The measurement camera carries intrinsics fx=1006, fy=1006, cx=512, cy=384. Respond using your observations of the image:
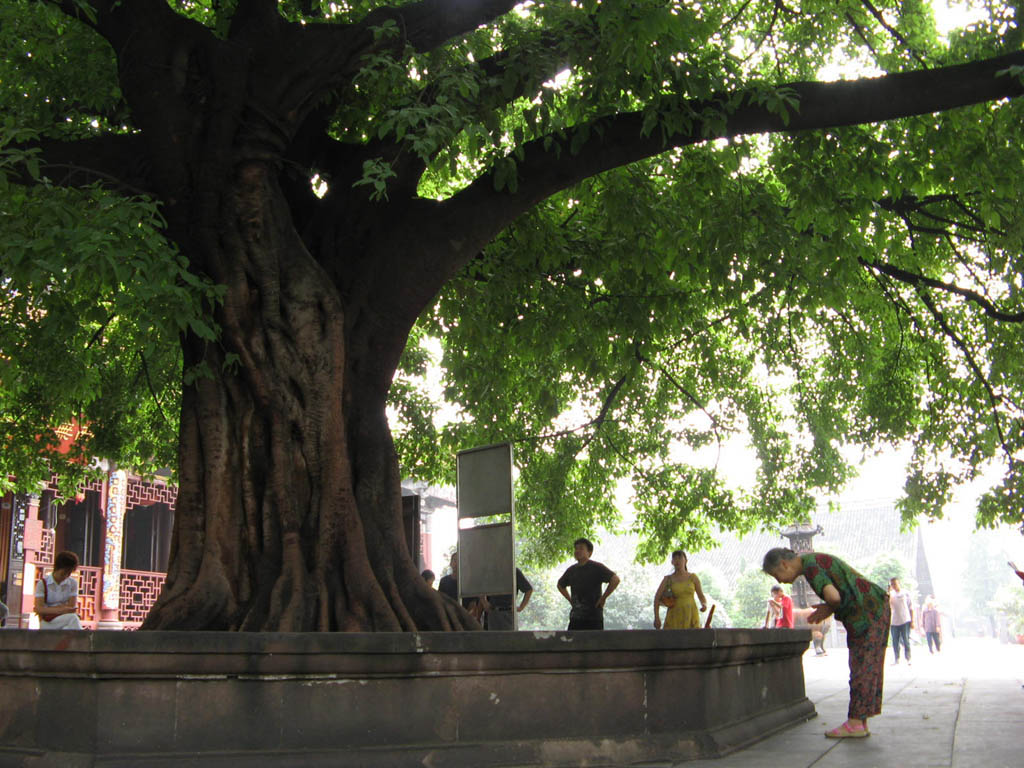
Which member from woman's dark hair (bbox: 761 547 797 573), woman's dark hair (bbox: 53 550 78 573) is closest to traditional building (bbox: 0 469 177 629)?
woman's dark hair (bbox: 53 550 78 573)

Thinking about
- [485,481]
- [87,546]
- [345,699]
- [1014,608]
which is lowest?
[1014,608]

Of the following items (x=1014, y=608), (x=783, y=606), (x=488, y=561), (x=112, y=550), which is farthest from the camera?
(x=1014, y=608)

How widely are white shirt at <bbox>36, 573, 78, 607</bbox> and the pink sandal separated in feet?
21.6

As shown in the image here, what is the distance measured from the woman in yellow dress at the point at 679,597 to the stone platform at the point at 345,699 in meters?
5.27

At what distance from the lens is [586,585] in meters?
10.3

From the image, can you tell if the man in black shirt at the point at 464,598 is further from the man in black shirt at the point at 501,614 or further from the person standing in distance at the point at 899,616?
the person standing in distance at the point at 899,616

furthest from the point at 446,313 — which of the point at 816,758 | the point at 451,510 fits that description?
the point at 451,510

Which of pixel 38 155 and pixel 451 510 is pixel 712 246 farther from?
pixel 451 510

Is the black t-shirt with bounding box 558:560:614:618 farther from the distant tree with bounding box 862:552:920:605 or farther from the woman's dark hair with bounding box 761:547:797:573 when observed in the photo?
the distant tree with bounding box 862:552:920:605

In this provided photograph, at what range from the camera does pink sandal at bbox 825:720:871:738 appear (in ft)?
22.7

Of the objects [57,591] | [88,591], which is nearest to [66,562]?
[57,591]

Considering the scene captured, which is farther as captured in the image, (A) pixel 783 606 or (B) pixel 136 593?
(B) pixel 136 593

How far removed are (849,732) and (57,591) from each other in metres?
6.78

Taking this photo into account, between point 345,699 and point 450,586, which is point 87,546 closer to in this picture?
point 450,586
